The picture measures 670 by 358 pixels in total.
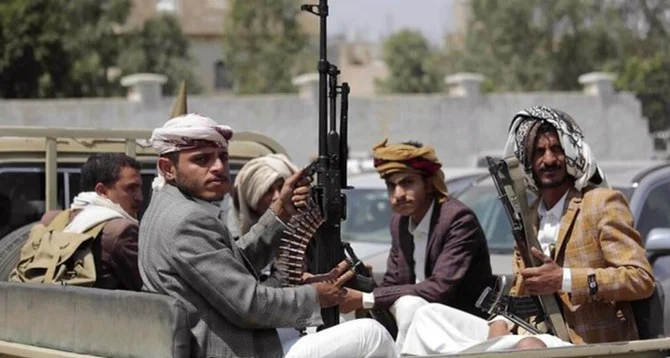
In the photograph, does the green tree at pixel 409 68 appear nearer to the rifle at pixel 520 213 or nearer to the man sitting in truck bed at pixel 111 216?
the man sitting in truck bed at pixel 111 216

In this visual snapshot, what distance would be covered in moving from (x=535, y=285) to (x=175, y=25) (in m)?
48.0

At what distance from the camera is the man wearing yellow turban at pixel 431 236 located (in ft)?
19.2

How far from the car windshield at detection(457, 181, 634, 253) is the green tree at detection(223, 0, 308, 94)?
4573 cm

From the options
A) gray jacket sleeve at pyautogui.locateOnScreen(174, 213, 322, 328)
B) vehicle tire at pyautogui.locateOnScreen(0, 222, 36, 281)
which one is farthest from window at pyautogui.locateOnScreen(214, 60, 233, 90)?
gray jacket sleeve at pyautogui.locateOnScreen(174, 213, 322, 328)

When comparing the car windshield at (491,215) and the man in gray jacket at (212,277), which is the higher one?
the man in gray jacket at (212,277)

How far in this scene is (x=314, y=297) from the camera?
471cm

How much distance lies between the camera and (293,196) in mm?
5340

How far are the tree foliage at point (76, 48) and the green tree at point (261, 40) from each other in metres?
3.33

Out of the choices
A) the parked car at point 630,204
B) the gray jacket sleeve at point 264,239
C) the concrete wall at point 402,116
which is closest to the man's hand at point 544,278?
the gray jacket sleeve at point 264,239

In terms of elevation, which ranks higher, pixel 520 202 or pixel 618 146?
pixel 520 202

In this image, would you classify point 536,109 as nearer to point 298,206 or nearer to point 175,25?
point 298,206

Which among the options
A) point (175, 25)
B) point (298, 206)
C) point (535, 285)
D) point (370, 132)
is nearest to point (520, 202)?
point (535, 285)

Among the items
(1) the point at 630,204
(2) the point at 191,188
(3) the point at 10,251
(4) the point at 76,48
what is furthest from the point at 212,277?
(4) the point at 76,48

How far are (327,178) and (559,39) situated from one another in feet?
169
